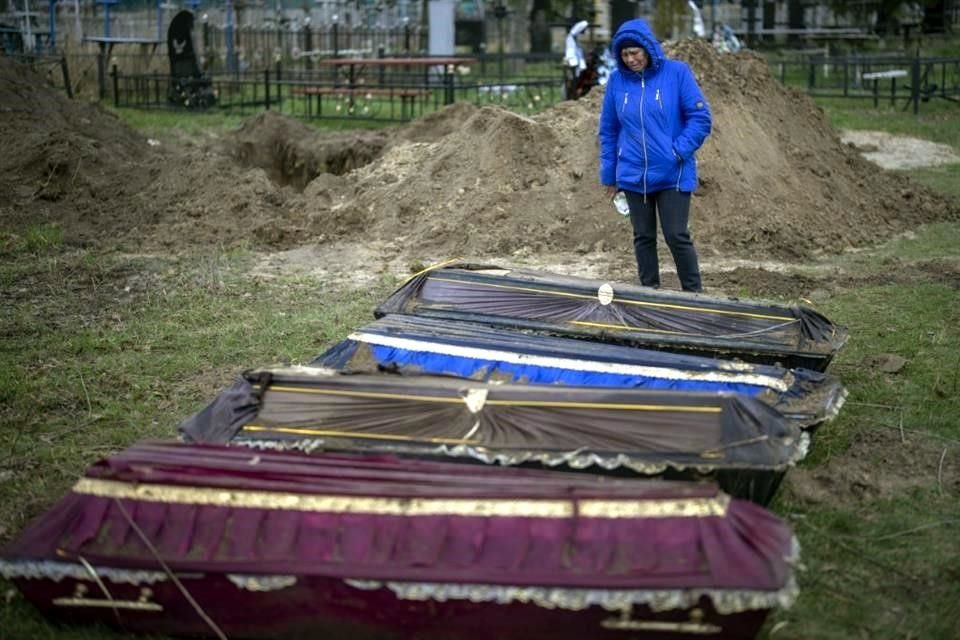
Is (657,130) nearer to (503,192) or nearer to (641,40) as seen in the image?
(641,40)

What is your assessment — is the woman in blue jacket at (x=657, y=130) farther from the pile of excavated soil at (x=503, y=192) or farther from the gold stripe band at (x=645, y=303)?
the pile of excavated soil at (x=503, y=192)

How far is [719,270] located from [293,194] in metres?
4.75

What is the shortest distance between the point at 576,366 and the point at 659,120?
243cm

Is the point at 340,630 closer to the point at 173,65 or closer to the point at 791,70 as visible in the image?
the point at 173,65

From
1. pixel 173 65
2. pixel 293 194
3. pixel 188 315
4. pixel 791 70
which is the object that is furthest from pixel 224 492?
pixel 791 70

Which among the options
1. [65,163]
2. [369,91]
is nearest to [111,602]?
[65,163]

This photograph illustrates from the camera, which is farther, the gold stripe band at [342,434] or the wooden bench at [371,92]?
the wooden bench at [371,92]

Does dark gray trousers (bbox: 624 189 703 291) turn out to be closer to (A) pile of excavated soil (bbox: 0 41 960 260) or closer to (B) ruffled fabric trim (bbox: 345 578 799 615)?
(A) pile of excavated soil (bbox: 0 41 960 260)

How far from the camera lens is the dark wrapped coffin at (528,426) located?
451cm

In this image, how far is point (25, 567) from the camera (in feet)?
12.9

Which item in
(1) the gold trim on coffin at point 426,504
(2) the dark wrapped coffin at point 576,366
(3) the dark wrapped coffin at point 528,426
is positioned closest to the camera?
(1) the gold trim on coffin at point 426,504

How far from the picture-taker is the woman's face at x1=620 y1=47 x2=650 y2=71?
7277 mm

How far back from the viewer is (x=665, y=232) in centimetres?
762

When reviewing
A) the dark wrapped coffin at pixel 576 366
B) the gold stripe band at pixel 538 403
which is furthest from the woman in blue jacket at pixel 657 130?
the gold stripe band at pixel 538 403
